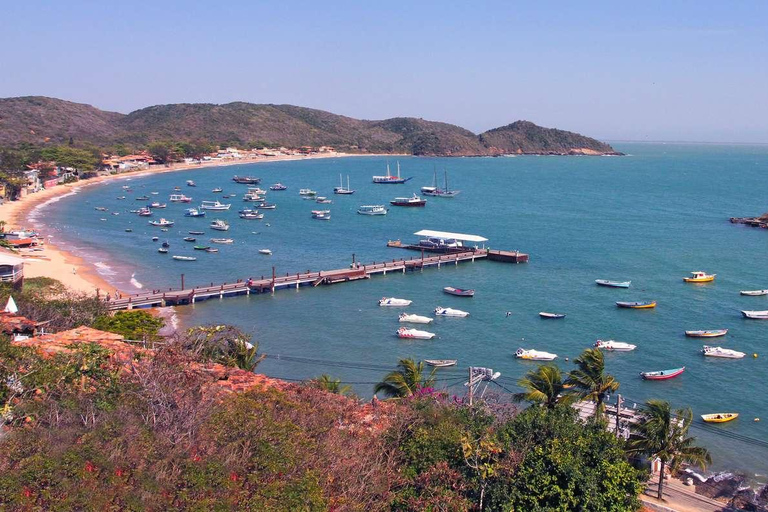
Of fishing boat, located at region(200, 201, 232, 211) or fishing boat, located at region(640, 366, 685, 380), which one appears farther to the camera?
fishing boat, located at region(200, 201, 232, 211)

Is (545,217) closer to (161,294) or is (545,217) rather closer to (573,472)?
(161,294)

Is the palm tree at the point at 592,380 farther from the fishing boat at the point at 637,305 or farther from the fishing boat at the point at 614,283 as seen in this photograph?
the fishing boat at the point at 614,283

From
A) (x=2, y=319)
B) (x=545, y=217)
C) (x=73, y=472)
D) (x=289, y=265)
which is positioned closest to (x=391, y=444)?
(x=73, y=472)

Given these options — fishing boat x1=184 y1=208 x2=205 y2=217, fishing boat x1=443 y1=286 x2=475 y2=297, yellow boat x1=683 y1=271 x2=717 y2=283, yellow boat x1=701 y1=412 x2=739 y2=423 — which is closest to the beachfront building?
fishing boat x1=443 y1=286 x2=475 y2=297

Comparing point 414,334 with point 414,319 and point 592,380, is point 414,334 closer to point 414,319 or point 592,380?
point 414,319

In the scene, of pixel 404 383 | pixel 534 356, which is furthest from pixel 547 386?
pixel 534 356

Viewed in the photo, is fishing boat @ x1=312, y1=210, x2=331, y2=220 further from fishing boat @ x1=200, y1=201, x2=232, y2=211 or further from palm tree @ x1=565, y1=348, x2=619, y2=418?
palm tree @ x1=565, y1=348, x2=619, y2=418
